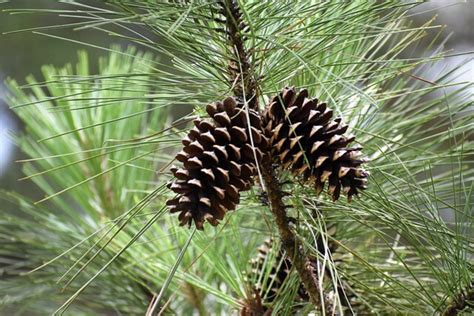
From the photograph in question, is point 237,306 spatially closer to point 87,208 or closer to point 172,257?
point 172,257

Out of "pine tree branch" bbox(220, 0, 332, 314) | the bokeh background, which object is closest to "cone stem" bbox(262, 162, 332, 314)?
"pine tree branch" bbox(220, 0, 332, 314)

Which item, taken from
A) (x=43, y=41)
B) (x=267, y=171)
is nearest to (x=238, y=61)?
(x=267, y=171)

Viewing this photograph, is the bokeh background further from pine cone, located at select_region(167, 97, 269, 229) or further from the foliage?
pine cone, located at select_region(167, 97, 269, 229)

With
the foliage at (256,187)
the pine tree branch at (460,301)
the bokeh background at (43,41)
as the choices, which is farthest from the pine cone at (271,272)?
the bokeh background at (43,41)

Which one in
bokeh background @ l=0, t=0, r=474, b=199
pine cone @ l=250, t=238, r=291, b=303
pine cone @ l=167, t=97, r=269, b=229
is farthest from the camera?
bokeh background @ l=0, t=0, r=474, b=199

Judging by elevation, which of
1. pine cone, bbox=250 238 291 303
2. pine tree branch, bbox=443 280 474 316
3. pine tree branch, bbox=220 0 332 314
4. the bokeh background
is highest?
the bokeh background

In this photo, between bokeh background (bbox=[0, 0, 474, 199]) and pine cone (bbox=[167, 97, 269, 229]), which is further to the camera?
bokeh background (bbox=[0, 0, 474, 199])
